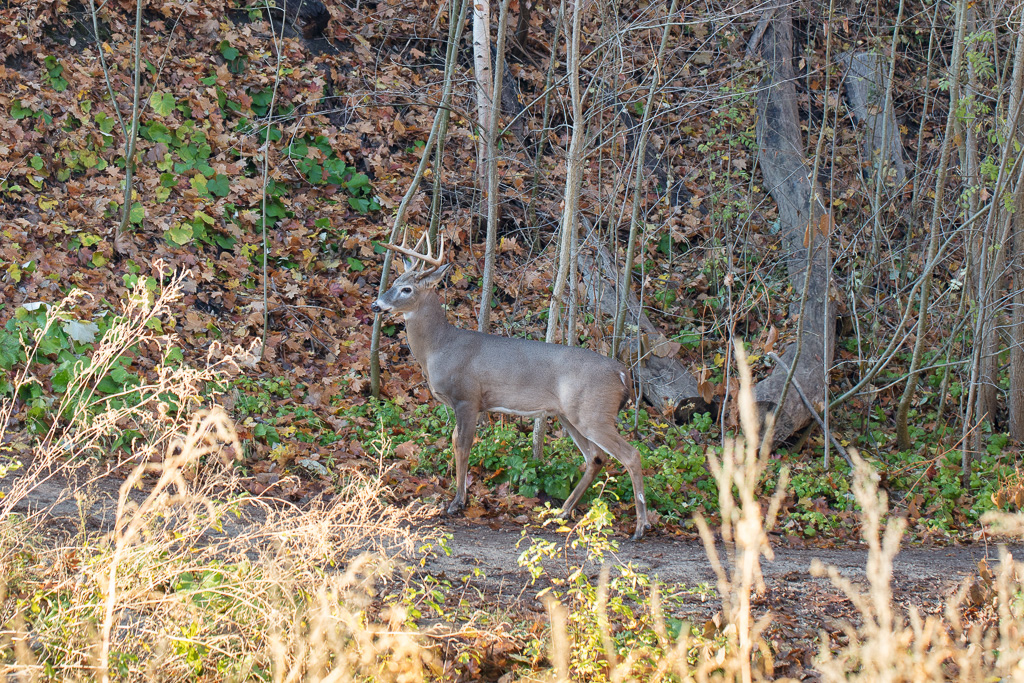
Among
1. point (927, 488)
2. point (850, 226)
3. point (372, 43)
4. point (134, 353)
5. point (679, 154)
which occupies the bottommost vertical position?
point (927, 488)

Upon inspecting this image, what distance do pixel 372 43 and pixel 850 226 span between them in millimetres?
7624

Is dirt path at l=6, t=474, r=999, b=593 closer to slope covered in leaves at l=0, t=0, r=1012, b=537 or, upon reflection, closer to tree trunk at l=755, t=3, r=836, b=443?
slope covered in leaves at l=0, t=0, r=1012, b=537

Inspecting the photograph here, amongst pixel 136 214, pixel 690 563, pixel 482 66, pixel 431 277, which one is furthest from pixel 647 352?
pixel 136 214

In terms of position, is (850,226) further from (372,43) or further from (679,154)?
(372,43)

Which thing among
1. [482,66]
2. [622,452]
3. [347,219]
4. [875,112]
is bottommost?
[622,452]

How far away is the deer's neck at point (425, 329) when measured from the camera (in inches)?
305

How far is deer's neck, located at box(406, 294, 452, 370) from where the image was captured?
25.4ft

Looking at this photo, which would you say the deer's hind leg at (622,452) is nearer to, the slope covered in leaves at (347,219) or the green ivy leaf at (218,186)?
the slope covered in leaves at (347,219)

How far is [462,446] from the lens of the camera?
289 inches

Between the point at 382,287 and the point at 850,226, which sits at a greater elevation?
the point at 850,226

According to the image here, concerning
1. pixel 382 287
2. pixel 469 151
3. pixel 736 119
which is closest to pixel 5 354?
pixel 382 287

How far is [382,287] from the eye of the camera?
8898 mm

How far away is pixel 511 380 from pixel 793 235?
18.3ft

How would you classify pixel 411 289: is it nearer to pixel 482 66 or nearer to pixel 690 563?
pixel 690 563
